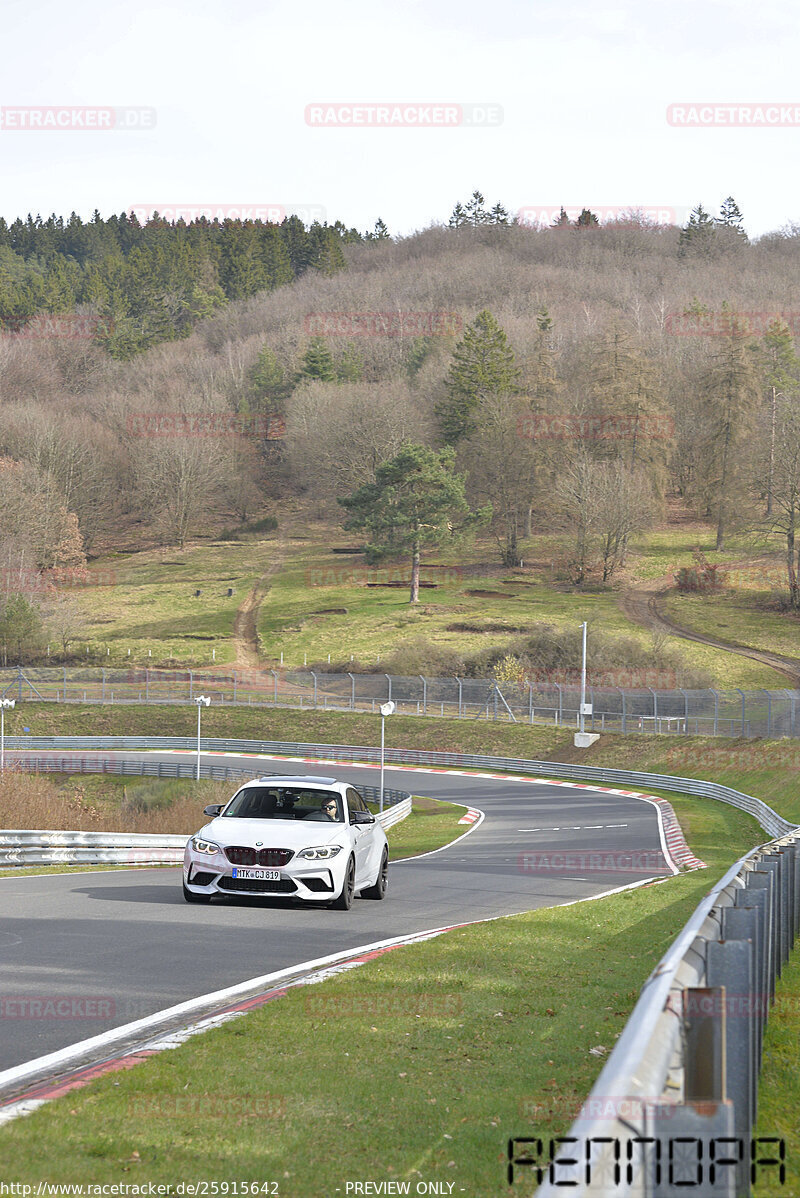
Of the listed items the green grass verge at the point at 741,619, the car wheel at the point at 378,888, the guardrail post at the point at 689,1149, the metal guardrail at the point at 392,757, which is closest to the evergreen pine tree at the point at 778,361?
the green grass verge at the point at 741,619

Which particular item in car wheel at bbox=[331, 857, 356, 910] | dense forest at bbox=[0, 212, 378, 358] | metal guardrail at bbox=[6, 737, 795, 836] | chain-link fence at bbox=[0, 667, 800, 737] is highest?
dense forest at bbox=[0, 212, 378, 358]

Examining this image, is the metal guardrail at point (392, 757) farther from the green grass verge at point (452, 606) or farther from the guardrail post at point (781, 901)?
the guardrail post at point (781, 901)

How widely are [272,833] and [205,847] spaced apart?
773 millimetres

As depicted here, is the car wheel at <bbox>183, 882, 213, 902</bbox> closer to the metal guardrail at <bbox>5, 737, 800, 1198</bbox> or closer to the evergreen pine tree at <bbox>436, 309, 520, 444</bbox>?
the metal guardrail at <bbox>5, 737, 800, 1198</bbox>

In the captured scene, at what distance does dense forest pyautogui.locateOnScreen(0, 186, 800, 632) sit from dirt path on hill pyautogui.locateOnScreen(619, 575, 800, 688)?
410cm

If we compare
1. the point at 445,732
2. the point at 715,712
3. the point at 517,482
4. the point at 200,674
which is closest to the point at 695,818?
the point at 715,712

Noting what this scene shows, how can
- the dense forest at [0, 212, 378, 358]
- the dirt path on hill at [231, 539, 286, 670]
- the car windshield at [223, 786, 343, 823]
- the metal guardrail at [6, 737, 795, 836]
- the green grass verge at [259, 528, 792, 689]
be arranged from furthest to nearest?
the dense forest at [0, 212, 378, 358] < the dirt path on hill at [231, 539, 286, 670] < the green grass verge at [259, 528, 792, 689] < the metal guardrail at [6, 737, 795, 836] < the car windshield at [223, 786, 343, 823]

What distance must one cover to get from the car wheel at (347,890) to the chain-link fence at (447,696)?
118ft

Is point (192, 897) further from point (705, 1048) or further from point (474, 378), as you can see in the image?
point (474, 378)

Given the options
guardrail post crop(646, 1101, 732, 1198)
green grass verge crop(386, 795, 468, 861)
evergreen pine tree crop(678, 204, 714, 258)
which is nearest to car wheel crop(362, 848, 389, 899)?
green grass verge crop(386, 795, 468, 861)

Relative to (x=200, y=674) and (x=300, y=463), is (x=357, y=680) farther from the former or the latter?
(x=300, y=463)

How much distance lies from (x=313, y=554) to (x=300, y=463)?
32.2ft

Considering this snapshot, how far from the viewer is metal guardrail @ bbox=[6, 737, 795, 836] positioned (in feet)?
149

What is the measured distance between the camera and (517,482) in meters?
97.1
